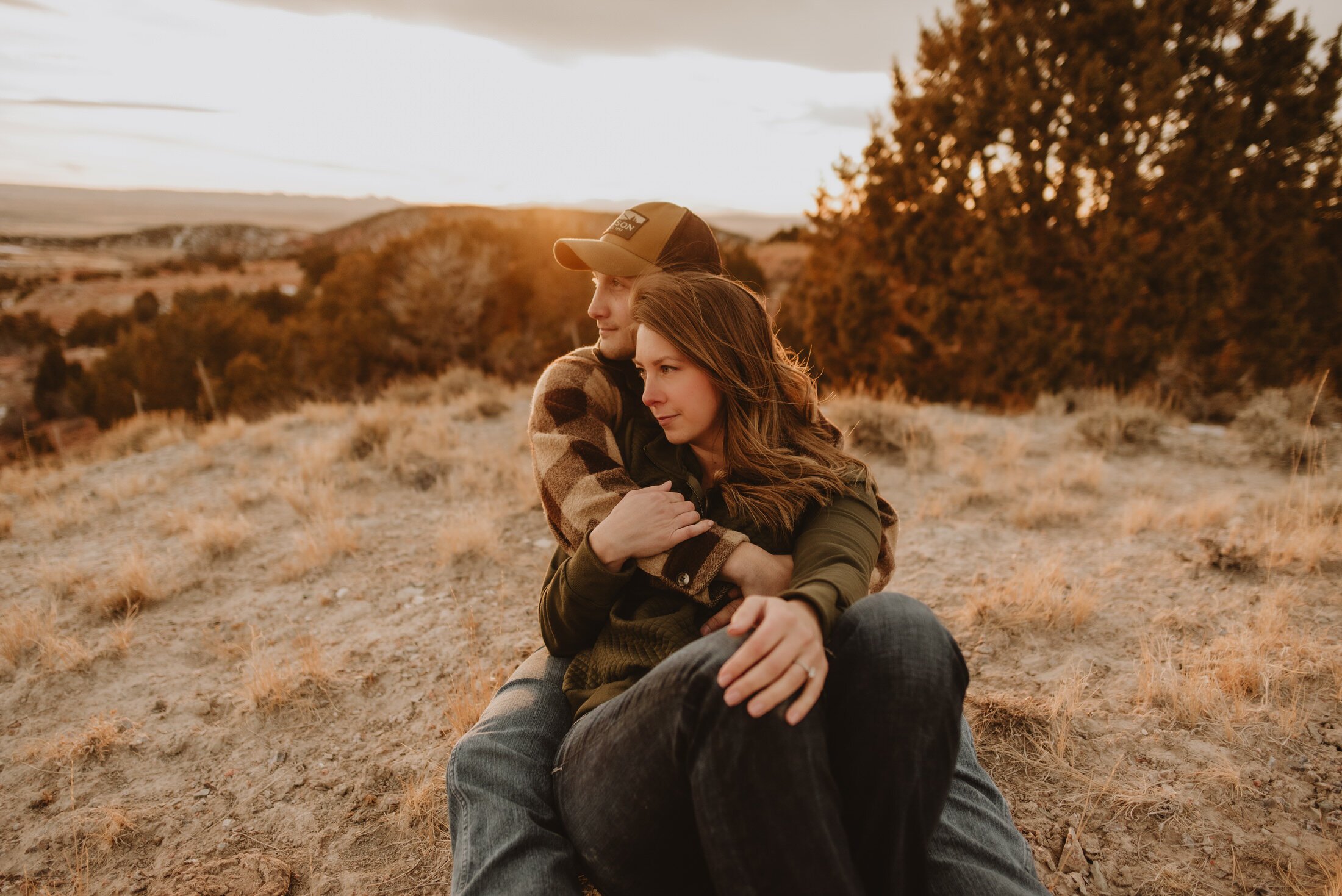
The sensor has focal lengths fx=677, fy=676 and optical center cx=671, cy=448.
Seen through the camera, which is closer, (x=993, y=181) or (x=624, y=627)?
(x=624, y=627)

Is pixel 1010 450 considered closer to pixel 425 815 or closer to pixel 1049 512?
pixel 1049 512

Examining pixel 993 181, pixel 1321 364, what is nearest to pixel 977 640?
pixel 993 181

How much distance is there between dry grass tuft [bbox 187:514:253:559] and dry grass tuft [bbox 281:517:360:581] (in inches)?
15.1

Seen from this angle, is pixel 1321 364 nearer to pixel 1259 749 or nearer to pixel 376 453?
pixel 1259 749

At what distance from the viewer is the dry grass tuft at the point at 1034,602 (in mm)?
2965

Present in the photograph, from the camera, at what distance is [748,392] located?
1887 millimetres

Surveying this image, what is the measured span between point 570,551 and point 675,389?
558 mm

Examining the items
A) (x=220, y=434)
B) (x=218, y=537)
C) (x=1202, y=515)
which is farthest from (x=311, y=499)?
(x=1202, y=515)

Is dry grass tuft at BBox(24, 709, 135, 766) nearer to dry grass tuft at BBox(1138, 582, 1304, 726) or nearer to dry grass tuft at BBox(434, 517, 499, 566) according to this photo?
dry grass tuft at BBox(434, 517, 499, 566)

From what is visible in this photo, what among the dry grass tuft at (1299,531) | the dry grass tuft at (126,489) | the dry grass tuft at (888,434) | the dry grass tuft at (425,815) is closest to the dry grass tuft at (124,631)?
the dry grass tuft at (425,815)

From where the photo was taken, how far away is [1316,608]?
288cm

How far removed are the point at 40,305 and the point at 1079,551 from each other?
48.1m

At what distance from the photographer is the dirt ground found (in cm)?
199

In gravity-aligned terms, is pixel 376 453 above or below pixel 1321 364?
below
